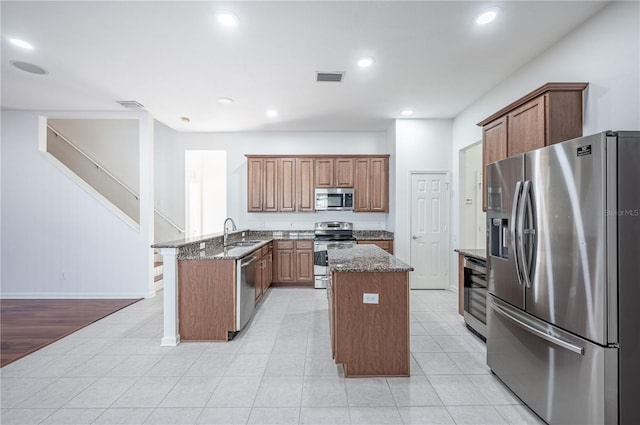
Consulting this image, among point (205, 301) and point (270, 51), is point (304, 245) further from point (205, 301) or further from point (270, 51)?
point (270, 51)

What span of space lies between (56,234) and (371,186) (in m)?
5.41

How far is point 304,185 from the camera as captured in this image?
5.49 meters

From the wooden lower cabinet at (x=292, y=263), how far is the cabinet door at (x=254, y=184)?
0.91 meters

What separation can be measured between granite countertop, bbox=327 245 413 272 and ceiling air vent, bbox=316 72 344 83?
2.07 m

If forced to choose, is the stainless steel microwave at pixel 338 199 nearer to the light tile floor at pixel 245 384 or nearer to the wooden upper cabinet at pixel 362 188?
the wooden upper cabinet at pixel 362 188

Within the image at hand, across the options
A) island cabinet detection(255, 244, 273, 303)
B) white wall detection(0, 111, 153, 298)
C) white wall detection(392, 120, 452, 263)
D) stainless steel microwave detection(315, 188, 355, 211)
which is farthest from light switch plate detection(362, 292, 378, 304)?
white wall detection(0, 111, 153, 298)

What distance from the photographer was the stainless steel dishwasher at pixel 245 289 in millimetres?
3150

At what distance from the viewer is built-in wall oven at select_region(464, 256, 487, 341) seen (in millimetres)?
2994

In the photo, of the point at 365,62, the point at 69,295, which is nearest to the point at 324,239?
the point at 365,62

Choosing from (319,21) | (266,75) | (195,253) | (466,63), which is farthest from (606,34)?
(195,253)

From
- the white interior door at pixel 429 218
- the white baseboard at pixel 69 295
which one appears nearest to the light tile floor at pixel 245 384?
the white baseboard at pixel 69 295

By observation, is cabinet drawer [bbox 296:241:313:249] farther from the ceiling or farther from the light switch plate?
the light switch plate

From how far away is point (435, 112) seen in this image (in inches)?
183

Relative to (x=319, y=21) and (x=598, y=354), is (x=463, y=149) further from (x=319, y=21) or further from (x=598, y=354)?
(x=598, y=354)
